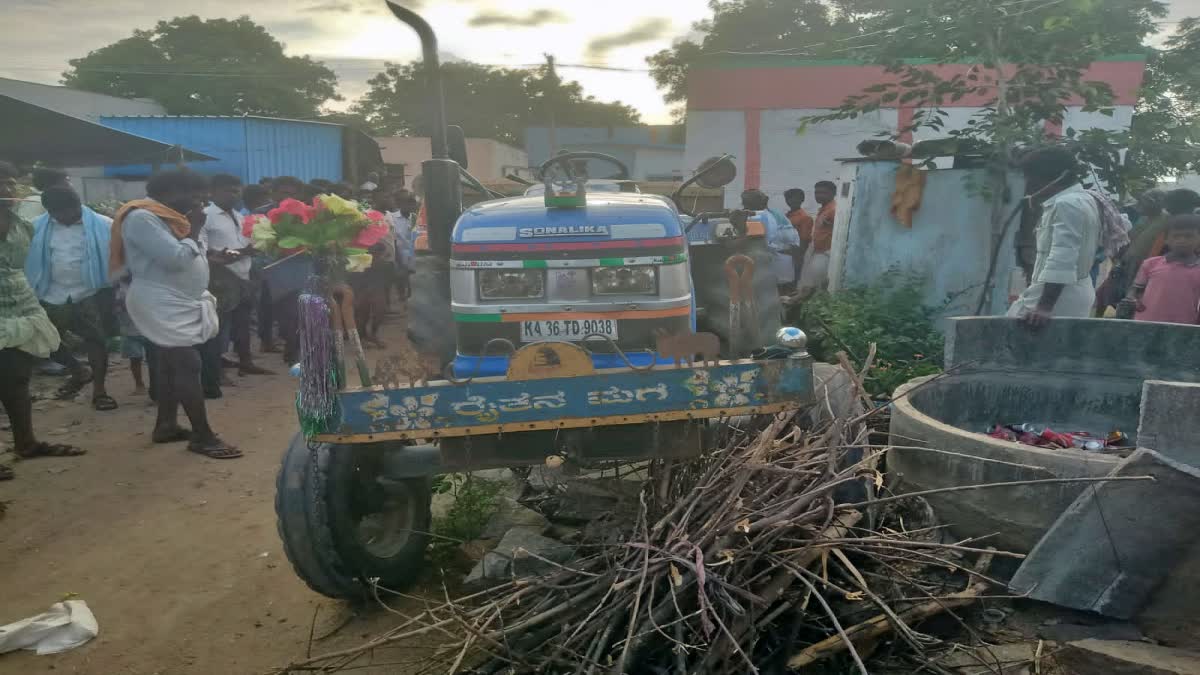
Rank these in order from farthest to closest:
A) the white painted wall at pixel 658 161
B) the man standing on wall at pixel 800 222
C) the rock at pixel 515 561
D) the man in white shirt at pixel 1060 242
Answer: the white painted wall at pixel 658 161, the man standing on wall at pixel 800 222, the man in white shirt at pixel 1060 242, the rock at pixel 515 561

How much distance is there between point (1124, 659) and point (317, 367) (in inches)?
119

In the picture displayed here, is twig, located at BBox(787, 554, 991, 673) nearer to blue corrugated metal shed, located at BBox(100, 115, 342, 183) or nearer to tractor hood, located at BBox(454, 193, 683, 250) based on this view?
tractor hood, located at BBox(454, 193, 683, 250)

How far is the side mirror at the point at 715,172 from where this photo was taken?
5.65 m

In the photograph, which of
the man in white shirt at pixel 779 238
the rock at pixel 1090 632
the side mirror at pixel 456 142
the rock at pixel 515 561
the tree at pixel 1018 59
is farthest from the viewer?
the man in white shirt at pixel 779 238

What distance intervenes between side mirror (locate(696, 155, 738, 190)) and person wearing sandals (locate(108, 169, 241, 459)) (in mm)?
3350

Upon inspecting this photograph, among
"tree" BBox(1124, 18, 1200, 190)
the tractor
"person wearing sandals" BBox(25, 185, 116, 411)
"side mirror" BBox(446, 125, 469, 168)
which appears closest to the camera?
Answer: the tractor

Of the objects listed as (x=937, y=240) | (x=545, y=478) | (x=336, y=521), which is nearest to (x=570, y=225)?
(x=545, y=478)

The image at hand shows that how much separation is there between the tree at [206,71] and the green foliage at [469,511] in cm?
3339

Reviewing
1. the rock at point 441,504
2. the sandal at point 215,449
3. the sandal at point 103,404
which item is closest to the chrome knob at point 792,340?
the rock at point 441,504

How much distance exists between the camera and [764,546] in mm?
3035

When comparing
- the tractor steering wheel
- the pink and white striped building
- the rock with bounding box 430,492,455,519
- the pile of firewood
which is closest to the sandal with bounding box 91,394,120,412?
the rock with bounding box 430,492,455,519

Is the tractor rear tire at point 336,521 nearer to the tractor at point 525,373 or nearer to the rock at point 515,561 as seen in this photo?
the tractor at point 525,373

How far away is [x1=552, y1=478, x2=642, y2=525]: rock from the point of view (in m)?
4.08

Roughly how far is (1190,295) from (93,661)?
6149 mm
